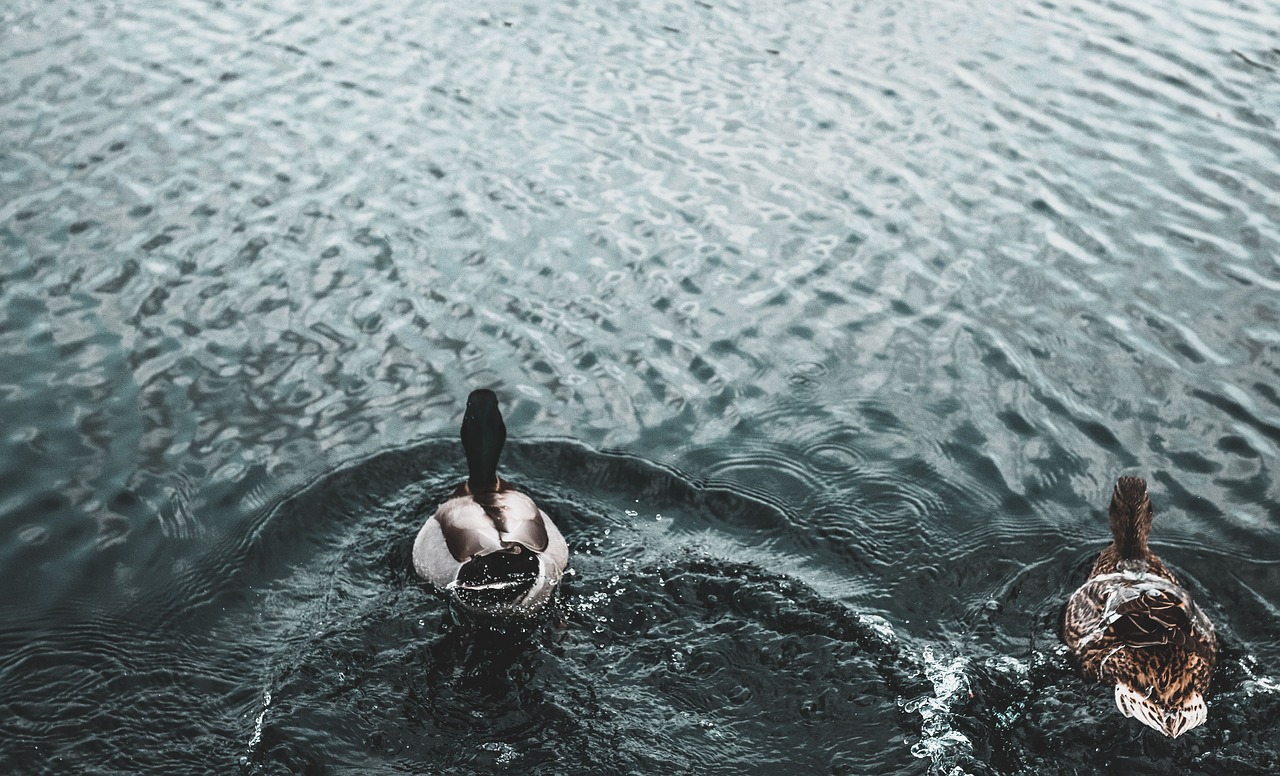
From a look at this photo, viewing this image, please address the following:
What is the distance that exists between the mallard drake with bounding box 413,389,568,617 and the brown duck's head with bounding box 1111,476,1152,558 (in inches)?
124

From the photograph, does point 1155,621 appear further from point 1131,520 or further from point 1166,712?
point 1131,520

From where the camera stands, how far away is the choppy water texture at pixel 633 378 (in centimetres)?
606

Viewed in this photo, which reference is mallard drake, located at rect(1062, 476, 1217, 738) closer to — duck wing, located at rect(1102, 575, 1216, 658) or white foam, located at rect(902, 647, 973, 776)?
duck wing, located at rect(1102, 575, 1216, 658)

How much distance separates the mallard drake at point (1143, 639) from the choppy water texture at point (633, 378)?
0.64ft

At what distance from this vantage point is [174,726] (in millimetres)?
5898

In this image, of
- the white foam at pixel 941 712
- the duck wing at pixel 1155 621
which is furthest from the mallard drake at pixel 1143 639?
the white foam at pixel 941 712

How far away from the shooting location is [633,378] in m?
8.80

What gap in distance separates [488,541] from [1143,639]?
11.1 ft

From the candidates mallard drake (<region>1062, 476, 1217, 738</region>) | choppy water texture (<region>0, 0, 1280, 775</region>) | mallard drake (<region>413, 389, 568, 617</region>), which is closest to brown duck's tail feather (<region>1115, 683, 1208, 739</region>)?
mallard drake (<region>1062, 476, 1217, 738</region>)

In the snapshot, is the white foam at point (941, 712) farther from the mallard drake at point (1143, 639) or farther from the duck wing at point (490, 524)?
the duck wing at point (490, 524)

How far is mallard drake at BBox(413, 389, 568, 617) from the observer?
6.51 metres

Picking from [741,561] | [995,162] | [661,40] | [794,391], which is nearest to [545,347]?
[794,391]

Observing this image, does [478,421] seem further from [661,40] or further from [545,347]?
[661,40]

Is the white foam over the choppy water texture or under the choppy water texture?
over
